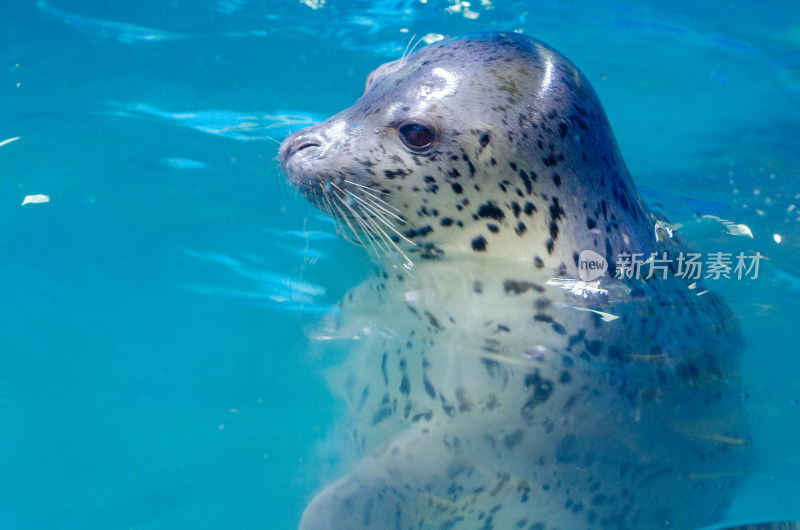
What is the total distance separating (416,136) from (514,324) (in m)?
0.82

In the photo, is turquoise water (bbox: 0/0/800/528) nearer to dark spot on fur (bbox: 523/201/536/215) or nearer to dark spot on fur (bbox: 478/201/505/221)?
dark spot on fur (bbox: 478/201/505/221)

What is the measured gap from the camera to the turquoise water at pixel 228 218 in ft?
9.39

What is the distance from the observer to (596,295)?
2.71 metres

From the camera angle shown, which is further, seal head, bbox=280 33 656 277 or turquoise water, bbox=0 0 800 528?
turquoise water, bbox=0 0 800 528

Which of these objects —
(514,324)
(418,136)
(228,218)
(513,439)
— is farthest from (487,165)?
(228,218)

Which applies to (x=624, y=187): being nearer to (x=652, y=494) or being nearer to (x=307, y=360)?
(x=652, y=494)

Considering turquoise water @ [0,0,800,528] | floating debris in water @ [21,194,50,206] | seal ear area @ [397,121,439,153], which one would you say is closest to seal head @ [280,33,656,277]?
seal ear area @ [397,121,439,153]

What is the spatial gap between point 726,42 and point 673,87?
831 millimetres

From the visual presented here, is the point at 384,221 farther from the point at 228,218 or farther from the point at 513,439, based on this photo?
the point at 228,218

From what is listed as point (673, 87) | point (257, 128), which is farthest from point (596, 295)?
point (673, 87)

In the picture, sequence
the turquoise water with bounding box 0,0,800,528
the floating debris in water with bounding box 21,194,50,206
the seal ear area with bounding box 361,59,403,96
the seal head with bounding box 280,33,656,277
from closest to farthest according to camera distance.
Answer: the seal head with bounding box 280,33,656,277, the turquoise water with bounding box 0,0,800,528, the seal ear area with bounding box 361,59,403,96, the floating debris in water with bounding box 21,194,50,206

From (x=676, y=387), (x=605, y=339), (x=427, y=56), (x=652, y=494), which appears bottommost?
(x=652, y=494)

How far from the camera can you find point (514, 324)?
271 cm

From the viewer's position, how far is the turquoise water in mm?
2861
